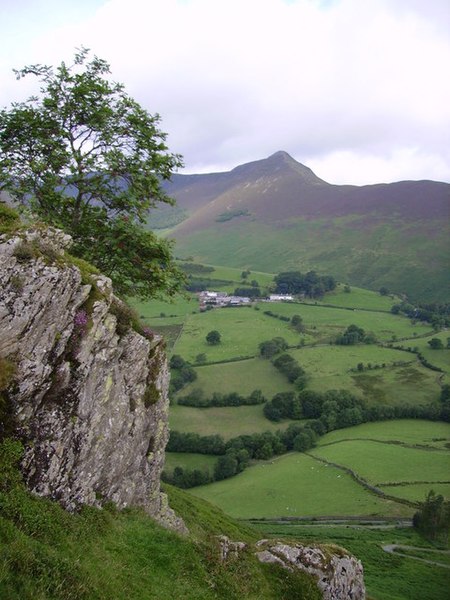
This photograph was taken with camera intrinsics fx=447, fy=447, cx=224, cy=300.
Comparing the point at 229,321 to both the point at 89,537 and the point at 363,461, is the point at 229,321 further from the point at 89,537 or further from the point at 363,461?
the point at 89,537

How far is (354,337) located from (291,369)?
39192 millimetres

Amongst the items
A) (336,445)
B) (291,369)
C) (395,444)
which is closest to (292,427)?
(336,445)

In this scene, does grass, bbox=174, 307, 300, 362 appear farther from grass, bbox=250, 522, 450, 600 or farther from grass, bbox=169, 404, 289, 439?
grass, bbox=250, 522, 450, 600

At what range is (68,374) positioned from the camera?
54.1 feet

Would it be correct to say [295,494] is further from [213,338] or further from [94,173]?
[94,173]

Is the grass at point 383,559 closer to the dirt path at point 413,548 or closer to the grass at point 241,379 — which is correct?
the dirt path at point 413,548

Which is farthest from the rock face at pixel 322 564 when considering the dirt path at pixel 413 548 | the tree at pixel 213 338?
the tree at pixel 213 338

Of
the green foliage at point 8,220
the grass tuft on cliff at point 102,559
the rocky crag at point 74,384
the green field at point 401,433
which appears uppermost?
the green foliage at point 8,220

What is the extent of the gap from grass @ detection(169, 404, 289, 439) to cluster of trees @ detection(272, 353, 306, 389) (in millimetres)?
16080

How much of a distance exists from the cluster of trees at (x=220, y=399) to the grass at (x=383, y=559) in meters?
48.9

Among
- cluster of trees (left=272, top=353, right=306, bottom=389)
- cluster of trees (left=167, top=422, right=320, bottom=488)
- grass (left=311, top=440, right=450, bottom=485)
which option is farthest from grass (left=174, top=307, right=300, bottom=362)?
grass (left=311, top=440, right=450, bottom=485)

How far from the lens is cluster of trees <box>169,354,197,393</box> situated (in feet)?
452

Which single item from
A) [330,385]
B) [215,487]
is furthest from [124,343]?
[330,385]

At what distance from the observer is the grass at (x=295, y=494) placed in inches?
3615
